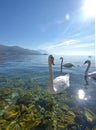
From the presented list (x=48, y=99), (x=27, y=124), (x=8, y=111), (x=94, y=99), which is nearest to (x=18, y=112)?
(x=8, y=111)

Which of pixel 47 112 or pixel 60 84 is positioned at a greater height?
pixel 60 84

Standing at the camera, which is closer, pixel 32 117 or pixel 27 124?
pixel 27 124

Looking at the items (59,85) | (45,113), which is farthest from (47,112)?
(59,85)

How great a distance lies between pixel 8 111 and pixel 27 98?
6.99 feet

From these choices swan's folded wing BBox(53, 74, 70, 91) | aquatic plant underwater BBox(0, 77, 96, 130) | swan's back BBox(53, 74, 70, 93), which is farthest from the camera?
swan's folded wing BBox(53, 74, 70, 91)

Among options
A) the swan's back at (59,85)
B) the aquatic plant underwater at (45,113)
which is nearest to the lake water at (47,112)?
the aquatic plant underwater at (45,113)

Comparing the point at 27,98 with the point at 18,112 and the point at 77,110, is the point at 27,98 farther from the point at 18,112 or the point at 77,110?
the point at 77,110

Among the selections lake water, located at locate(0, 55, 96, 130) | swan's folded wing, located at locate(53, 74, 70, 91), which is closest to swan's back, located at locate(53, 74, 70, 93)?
swan's folded wing, located at locate(53, 74, 70, 91)

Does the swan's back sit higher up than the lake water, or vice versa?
the swan's back

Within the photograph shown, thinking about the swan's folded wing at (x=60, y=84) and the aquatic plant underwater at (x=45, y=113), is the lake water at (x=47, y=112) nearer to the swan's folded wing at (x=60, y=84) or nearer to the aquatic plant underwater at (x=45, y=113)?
the aquatic plant underwater at (x=45, y=113)

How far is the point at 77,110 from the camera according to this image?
947cm

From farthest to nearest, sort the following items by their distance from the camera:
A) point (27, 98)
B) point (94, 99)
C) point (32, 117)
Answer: point (94, 99) → point (27, 98) → point (32, 117)

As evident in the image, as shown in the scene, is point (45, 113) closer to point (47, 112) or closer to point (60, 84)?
point (47, 112)

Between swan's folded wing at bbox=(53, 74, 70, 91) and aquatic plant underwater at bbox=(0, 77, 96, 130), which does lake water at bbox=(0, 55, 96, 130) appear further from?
swan's folded wing at bbox=(53, 74, 70, 91)
